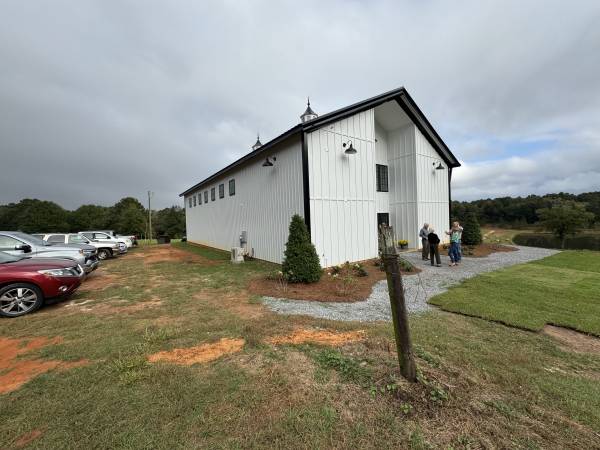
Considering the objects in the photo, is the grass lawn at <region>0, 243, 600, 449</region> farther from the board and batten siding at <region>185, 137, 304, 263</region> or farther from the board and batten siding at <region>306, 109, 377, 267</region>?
the board and batten siding at <region>185, 137, 304, 263</region>

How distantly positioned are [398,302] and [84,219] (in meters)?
68.6

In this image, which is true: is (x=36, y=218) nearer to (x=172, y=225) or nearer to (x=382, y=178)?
(x=172, y=225)

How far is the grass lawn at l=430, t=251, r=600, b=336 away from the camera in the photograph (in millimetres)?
4590

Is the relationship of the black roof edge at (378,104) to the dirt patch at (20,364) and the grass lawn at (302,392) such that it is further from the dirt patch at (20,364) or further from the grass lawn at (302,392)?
the dirt patch at (20,364)

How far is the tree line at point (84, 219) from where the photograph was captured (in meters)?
46.7

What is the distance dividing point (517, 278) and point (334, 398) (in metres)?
8.14

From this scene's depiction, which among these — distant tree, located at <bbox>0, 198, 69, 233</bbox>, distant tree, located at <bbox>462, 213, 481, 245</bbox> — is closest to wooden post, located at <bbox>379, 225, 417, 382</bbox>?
distant tree, located at <bbox>462, 213, 481, 245</bbox>

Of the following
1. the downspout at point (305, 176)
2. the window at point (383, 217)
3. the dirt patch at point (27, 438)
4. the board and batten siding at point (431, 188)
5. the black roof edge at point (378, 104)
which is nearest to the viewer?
the dirt patch at point (27, 438)

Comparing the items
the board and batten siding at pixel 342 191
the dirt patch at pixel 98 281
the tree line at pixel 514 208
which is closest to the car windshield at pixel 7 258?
the dirt patch at pixel 98 281

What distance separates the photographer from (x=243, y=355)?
3283 mm

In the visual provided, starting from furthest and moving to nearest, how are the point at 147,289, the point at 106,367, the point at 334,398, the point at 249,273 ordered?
the point at 249,273 < the point at 147,289 < the point at 106,367 < the point at 334,398

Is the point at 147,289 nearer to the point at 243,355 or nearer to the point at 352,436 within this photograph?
the point at 243,355

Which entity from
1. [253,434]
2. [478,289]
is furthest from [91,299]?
[478,289]

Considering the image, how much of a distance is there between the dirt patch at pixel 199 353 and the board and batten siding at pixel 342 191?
5694mm
